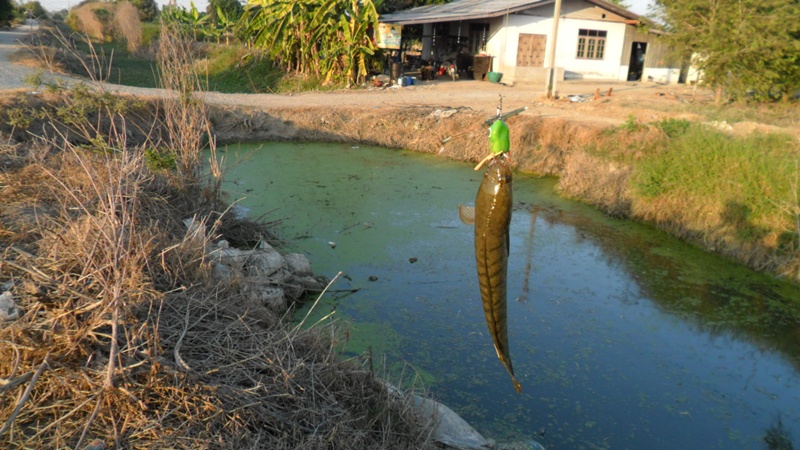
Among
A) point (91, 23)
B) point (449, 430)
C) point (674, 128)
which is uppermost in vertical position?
point (91, 23)

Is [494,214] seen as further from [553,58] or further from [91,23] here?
[91,23]

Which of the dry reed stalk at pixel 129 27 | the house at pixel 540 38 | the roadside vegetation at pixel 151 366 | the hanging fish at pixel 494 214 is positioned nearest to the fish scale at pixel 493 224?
the hanging fish at pixel 494 214

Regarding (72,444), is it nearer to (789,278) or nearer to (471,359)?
(471,359)

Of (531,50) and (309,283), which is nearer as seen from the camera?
(309,283)

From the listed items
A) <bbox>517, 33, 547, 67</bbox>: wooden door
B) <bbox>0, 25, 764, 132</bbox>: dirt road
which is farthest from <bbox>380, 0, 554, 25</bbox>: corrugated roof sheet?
<bbox>0, 25, 764, 132</bbox>: dirt road

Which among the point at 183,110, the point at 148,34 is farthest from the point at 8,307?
the point at 148,34

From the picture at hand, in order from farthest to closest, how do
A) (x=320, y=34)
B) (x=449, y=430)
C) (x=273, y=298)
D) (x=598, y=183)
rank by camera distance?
(x=320, y=34) → (x=598, y=183) → (x=273, y=298) → (x=449, y=430)

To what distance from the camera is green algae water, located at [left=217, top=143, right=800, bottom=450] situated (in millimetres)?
3877

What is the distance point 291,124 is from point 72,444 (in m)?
9.42

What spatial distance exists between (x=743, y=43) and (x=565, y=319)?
8.83 metres

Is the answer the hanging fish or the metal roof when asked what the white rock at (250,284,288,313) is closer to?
the hanging fish

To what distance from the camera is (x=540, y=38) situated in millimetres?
16766

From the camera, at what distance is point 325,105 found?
39.2 ft

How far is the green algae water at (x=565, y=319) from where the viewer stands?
12.7ft
